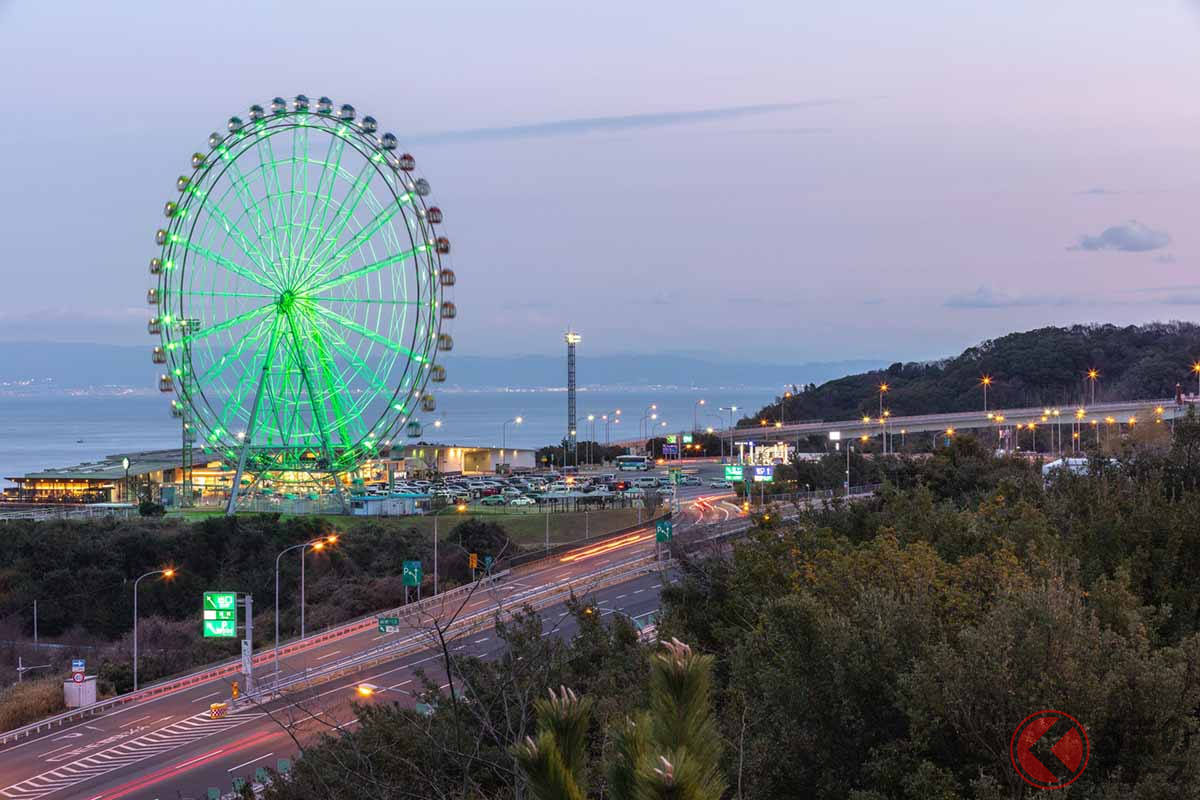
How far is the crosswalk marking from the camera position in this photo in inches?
950

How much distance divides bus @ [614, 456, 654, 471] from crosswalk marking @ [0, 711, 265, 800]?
61.3 metres

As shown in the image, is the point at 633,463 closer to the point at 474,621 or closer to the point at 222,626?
the point at 222,626

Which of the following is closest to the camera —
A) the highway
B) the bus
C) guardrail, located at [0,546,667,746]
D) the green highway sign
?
the highway

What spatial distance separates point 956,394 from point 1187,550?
359 feet

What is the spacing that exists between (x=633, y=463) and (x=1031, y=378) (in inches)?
2198

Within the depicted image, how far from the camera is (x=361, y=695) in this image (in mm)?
28484

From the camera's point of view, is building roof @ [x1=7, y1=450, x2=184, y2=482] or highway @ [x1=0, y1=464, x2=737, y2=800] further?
building roof @ [x1=7, y1=450, x2=184, y2=482]

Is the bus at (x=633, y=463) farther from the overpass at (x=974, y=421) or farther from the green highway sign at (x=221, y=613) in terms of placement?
the green highway sign at (x=221, y=613)

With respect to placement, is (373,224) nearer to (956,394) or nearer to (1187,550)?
(1187,550)

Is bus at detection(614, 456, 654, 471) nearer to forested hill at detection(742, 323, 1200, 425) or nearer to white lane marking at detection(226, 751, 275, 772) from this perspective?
forested hill at detection(742, 323, 1200, 425)

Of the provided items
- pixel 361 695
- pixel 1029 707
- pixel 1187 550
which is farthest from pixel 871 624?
pixel 361 695

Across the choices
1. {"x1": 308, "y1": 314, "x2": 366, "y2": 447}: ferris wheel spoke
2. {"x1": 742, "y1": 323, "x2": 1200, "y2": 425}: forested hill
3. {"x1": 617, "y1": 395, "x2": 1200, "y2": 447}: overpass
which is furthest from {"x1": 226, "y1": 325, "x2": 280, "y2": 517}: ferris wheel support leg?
{"x1": 742, "y1": 323, "x2": 1200, "y2": 425}: forested hill

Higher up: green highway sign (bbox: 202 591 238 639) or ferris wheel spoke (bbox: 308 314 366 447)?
ferris wheel spoke (bbox: 308 314 366 447)

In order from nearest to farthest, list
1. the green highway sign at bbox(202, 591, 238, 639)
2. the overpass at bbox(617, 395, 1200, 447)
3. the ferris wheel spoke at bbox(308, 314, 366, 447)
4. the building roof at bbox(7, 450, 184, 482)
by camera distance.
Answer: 1. the green highway sign at bbox(202, 591, 238, 639)
2. the ferris wheel spoke at bbox(308, 314, 366, 447)
3. the building roof at bbox(7, 450, 184, 482)
4. the overpass at bbox(617, 395, 1200, 447)
